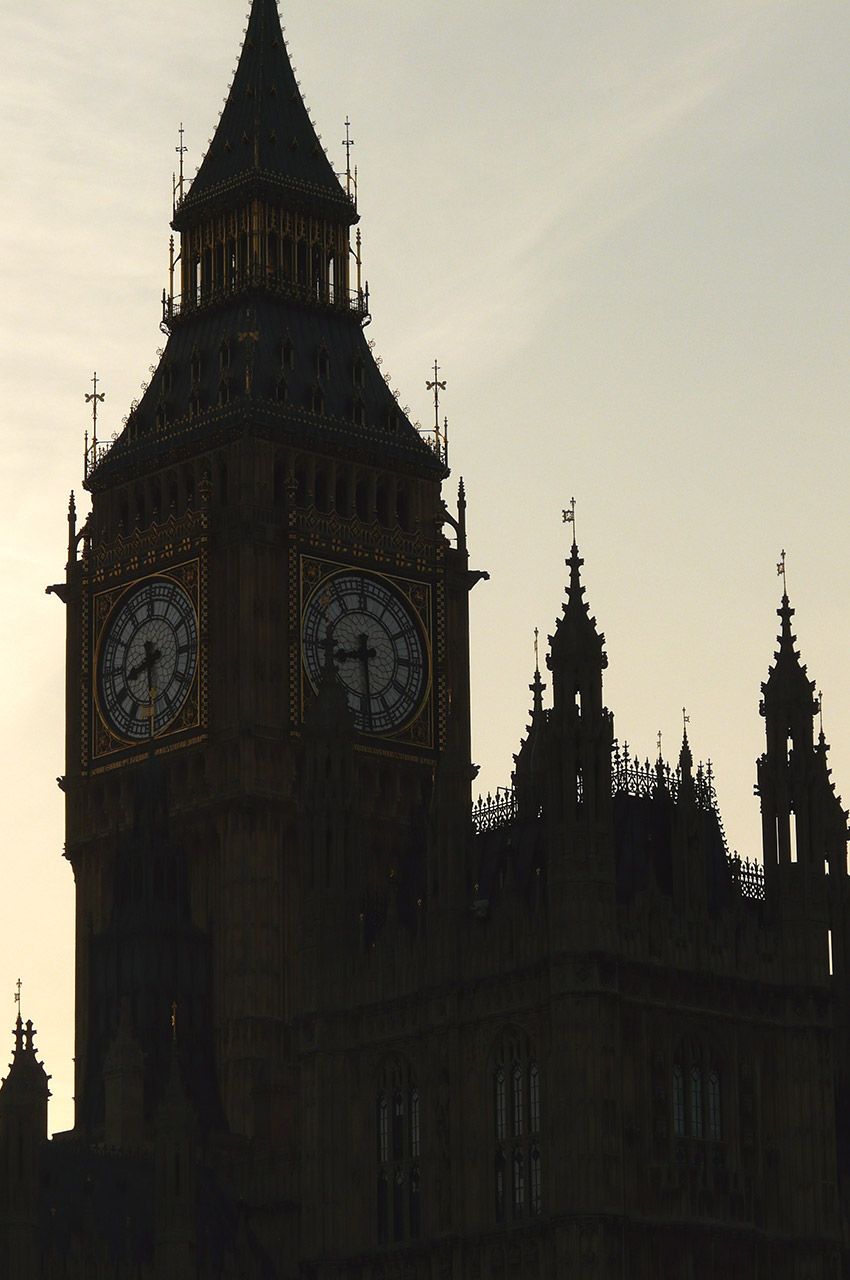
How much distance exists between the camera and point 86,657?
482ft

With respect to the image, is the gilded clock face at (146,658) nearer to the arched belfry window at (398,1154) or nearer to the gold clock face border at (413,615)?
the gold clock face border at (413,615)

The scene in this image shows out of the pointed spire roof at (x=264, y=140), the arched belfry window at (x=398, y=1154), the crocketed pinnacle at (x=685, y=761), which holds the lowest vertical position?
the arched belfry window at (x=398, y=1154)

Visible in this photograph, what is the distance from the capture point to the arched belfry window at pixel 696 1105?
4348 inches

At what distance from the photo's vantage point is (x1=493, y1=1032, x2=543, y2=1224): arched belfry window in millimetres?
109938

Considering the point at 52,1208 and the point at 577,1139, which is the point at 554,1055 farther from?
the point at 52,1208

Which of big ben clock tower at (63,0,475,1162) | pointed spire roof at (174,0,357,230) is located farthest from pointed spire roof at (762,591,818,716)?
pointed spire roof at (174,0,357,230)

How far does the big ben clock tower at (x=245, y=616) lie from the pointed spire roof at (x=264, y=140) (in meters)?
0.12

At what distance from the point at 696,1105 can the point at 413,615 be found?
3858cm

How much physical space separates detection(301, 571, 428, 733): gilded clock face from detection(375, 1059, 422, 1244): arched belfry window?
29.0 meters

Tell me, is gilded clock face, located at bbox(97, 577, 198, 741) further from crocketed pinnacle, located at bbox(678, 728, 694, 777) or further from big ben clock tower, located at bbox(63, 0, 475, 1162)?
crocketed pinnacle, located at bbox(678, 728, 694, 777)

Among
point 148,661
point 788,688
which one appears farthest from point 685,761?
point 148,661

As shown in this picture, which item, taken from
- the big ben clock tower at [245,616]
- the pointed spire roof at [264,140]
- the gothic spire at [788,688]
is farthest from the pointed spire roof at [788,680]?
the pointed spire roof at [264,140]

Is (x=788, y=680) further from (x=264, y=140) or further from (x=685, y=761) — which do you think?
(x=264, y=140)

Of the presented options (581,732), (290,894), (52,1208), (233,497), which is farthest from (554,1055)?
(233,497)
